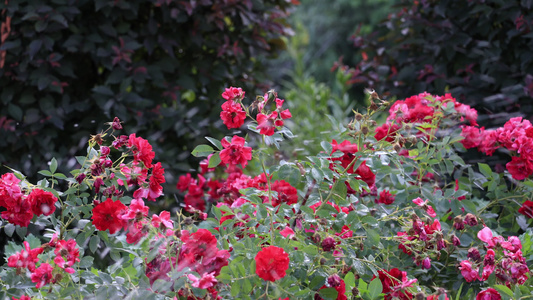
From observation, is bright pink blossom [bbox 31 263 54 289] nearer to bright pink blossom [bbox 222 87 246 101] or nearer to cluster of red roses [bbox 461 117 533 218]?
bright pink blossom [bbox 222 87 246 101]

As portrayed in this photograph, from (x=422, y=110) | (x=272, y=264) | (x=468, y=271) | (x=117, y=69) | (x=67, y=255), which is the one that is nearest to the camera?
(x=272, y=264)

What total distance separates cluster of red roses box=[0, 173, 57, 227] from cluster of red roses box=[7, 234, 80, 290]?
0.42 feet

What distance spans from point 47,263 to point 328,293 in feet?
2.11

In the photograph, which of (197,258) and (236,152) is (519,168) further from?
(197,258)

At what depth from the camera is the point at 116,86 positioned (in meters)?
2.82

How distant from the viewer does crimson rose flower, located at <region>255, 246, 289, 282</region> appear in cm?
112

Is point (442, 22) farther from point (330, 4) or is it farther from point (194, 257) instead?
point (330, 4)

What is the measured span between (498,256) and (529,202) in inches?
15.5

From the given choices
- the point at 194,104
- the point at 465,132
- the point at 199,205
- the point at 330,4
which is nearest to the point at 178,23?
the point at 194,104

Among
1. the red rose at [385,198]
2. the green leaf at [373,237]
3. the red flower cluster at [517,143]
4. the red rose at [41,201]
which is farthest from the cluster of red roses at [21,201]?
the red flower cluster at [517,143]

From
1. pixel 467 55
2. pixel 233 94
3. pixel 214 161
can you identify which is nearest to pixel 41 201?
pixel 214 161

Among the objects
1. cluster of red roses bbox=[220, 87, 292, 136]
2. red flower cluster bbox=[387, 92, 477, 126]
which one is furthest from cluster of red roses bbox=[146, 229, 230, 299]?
red flower cluster bbox=[387, 92, 477, 126]

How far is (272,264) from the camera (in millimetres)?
1124

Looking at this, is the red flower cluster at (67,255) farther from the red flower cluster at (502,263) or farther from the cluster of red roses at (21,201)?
the red flower cluster at (502,263)
